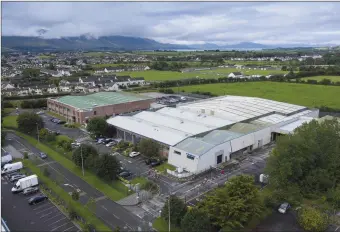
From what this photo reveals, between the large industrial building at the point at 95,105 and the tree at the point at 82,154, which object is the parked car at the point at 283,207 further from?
the large industrial building at the point at 95,105

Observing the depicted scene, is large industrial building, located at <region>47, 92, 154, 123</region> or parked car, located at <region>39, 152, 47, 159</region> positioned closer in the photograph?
parked car, located at <region>39, 152, 47, 159</region>

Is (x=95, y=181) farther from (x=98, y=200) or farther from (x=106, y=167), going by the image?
(x=98, y=200)

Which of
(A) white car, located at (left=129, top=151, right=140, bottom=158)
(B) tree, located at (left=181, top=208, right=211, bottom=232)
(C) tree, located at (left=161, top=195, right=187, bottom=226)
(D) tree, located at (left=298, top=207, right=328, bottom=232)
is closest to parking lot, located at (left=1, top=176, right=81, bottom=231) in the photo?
(C) tree, located at (left=161, top=195, right=187, bottom=226)

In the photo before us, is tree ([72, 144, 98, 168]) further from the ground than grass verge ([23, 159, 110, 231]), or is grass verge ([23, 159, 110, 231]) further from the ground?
tree ([72, 144, 98, 168])

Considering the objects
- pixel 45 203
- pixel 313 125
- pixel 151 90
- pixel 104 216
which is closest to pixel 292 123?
pixel 313 125

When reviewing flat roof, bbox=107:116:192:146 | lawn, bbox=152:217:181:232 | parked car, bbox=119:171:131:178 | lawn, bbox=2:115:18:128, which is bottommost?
lawn, bbox=152:217:181:232

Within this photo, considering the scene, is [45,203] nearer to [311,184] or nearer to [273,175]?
[273,175]

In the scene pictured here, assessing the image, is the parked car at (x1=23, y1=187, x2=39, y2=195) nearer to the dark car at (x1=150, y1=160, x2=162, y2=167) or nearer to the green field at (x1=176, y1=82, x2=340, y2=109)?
the dark car at (x1=150, y1=160, x2=162, y2=167)
